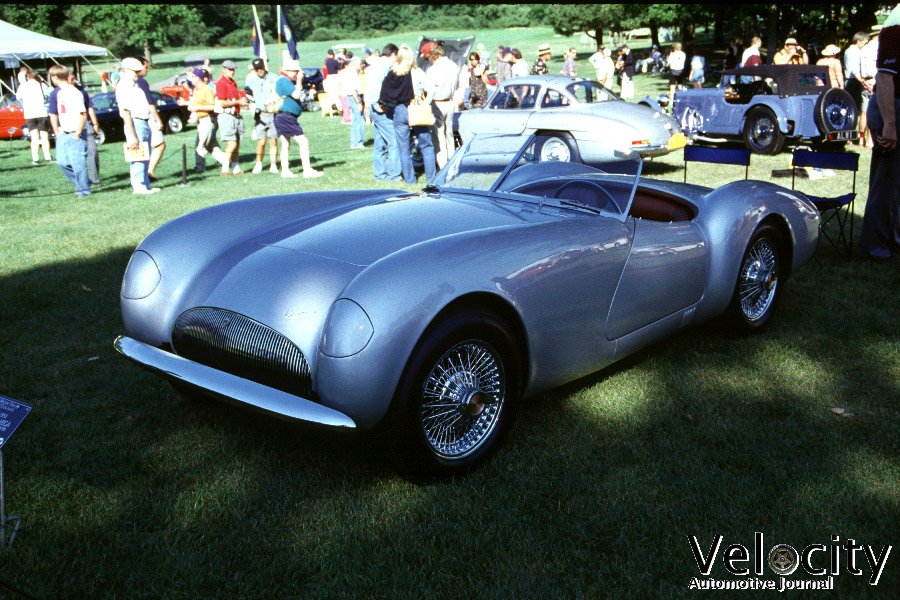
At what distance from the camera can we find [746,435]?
3.82 meters

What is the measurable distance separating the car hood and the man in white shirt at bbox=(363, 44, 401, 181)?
25.5 ft

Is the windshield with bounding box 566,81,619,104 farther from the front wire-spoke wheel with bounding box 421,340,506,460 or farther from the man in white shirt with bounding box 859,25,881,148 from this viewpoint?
the front wire-spoke wheel with bounding box 421,340,506,460

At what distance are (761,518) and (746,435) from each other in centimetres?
73

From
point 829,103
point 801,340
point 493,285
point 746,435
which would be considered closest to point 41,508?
point 493,285

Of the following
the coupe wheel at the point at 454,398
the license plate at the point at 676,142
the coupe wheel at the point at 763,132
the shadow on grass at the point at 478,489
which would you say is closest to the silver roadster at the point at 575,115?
the license plate at the point at 676,142

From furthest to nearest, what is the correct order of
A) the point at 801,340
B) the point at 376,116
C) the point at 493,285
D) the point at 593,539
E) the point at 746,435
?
the point at 376,116 → the point at 801,340 → the point at 746,435 → the point at 493,285 → the point at 593,539

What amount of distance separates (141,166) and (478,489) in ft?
31.9

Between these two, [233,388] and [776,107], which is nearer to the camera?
[233,388]

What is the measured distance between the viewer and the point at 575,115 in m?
12.0

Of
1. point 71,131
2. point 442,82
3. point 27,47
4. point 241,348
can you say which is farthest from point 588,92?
point 27,47

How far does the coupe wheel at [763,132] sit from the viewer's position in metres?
13.3

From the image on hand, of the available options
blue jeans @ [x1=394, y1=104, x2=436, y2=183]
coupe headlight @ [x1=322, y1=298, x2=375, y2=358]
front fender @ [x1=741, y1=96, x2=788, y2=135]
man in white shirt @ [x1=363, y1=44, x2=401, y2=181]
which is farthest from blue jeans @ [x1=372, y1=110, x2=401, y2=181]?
coupe headlight @ [x1=322, y1=298, x2=375, y2=358]

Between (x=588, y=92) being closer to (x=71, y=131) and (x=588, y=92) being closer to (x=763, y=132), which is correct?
(x=763, y=132)

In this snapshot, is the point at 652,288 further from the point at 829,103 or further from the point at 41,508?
the point at 829,103
